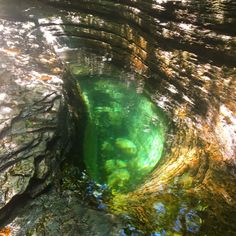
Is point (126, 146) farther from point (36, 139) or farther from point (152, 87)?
point (36, 139)

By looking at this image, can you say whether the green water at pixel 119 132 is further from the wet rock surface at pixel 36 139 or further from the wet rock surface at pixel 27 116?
the wet rock surface at pixel 27 116

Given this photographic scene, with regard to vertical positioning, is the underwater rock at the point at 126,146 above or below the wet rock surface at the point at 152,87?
below

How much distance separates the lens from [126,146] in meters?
5.36

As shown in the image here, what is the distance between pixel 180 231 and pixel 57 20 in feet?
18.0

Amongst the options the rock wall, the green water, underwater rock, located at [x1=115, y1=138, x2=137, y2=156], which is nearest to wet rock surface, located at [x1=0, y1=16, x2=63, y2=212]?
the rock wall

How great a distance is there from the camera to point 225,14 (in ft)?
15.0

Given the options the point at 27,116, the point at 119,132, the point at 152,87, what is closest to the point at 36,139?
the point at 27,116

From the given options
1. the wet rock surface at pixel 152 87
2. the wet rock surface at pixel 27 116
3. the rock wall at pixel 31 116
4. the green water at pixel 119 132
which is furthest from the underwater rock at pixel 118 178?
the wet rock surface at pixel 27 116

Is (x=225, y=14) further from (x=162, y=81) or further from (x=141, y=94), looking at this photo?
(x=141, y=94)

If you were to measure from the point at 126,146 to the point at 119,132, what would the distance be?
353 millimetres

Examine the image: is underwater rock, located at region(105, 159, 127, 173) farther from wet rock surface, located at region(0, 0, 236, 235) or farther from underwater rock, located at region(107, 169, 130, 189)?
wet rock surface, located at region(0, 0, 236, 235)

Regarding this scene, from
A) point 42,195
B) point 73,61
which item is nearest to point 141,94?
point 73,61

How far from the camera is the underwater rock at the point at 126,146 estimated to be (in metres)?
5.27

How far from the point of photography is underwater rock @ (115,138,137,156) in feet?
17.3
